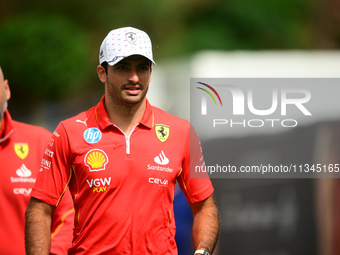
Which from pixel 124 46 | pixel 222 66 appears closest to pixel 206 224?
pixel 124 46

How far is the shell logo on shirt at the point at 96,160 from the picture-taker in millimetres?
4855

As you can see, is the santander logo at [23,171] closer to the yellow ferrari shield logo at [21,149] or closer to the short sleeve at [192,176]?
the yellow ferrari shield logo at [21,149]

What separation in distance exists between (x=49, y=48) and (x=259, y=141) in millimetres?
5242

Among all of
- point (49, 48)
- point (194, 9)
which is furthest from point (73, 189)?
point (194, 9)

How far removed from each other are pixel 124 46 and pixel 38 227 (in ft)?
3.80

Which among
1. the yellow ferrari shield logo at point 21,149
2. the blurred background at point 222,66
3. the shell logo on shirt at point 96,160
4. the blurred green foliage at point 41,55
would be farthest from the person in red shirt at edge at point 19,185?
the blurred green foliage at point 41,55

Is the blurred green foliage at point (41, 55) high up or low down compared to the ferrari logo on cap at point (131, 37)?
up

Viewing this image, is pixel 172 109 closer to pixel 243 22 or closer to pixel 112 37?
pixel 243 22

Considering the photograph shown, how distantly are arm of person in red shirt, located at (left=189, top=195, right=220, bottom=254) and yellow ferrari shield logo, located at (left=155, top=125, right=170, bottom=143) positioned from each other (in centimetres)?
47

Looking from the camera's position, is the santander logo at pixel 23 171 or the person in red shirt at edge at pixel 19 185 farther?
the santander logo at pixel 23 171

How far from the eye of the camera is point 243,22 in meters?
26.7

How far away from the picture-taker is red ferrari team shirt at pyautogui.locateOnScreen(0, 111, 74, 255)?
557cm

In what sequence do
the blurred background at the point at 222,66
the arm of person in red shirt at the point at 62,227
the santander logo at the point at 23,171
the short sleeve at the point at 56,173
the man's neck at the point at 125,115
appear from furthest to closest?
the blurred background at the point at 222,66, the santander logo at the point at 23,171, the arm of person in red shirt at the point at 62,227, the man's neck at the point at 125,115, the short sleeve at the point at 56,173

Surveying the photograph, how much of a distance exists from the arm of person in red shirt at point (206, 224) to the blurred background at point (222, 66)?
1.32 meters
